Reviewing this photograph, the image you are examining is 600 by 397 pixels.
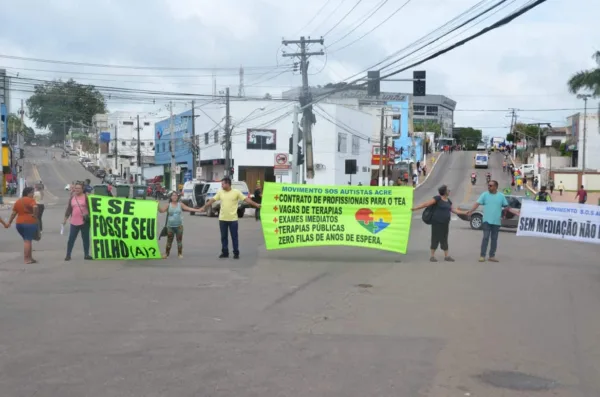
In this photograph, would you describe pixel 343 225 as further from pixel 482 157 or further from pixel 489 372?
pixel 482 157

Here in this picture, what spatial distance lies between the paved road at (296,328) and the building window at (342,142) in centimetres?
4598

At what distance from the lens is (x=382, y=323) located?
8.57m

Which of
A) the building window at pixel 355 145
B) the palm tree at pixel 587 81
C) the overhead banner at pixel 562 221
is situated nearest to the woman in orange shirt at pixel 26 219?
the overhead banner at pixel 562 221

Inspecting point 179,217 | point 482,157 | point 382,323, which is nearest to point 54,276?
point 179,217

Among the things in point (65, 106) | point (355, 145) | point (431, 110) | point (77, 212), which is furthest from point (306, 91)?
point (431, 110)

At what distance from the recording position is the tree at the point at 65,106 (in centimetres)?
12112

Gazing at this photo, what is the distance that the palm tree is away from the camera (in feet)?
127

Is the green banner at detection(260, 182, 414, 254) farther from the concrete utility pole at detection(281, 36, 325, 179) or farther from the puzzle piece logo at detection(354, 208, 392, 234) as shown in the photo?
the concrete utility pole at detection(281, 36, 325, 179)

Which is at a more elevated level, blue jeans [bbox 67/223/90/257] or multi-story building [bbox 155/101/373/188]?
multi-story building [bbox 155/101/373/188]

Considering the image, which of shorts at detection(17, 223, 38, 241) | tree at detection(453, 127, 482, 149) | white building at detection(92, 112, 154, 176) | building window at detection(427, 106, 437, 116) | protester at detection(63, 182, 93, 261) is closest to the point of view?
shorts at detection(17, 223, 38, 241)

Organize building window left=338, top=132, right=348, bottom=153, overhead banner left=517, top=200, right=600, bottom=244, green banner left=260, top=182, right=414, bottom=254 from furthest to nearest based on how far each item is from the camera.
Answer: building window left=338, top=132, right=348, bottom=153 → overhead banner left=517, top=200, right=600, bottom=244 → green banner left=260, top=182, right=414, bottom=254

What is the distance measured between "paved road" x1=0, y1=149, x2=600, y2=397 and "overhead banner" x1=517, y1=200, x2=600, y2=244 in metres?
1.16

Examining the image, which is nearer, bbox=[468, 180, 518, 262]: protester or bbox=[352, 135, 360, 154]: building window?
bbox=[468, 180, 518, 262]: protester

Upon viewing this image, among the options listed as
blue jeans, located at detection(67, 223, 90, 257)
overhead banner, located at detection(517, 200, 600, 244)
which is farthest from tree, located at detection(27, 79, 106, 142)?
overhead banner, located at detection(517, 200, 600, 244)
